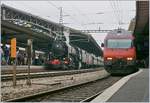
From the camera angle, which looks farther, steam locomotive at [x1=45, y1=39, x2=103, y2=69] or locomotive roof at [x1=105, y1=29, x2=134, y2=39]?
steam locomotive at [x1=45, y1=39, x2=103, y2=69]

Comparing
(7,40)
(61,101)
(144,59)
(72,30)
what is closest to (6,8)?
(7,40)

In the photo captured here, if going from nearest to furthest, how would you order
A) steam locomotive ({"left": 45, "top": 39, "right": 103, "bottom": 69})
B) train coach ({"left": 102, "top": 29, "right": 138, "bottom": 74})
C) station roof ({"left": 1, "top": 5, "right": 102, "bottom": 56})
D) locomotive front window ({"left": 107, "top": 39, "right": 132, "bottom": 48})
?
train coach ({"left": 102, "top": 29, "right": 138, "bottom": 74}), locomotive front window ({"left": 107, "top": 39, "right": 132, "bottom": 48}), station roof ({"left": 1, "top": 5, "right": 102, "bottom": 56}), steam locomotive ({"left": 45, "top": 39, "right": 103, "bottom": 69})

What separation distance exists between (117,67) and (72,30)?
41647 mm

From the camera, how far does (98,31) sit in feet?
254

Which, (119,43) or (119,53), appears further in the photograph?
(119,43)

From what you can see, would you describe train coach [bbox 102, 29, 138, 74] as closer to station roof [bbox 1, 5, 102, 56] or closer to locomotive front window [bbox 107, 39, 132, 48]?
locomotive front window [bbox 107, 39, 132, 48]

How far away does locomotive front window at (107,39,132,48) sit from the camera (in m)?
30.8

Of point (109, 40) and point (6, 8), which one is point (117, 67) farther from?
point (6, 8)

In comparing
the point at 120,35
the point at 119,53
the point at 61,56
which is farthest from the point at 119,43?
the point at 61,56

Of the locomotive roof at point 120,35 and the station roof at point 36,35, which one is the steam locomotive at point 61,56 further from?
the locomotive roof at point 120,35

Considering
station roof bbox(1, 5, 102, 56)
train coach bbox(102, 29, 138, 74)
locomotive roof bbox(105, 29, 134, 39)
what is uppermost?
station roof bbox(1, 5, 102, 56)

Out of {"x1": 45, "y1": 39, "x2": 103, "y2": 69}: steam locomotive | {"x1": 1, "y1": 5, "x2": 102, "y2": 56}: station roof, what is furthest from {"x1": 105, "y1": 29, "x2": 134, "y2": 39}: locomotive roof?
{"x1": 45, "y1": 39, "x2": 103, "y2": 69}: steam locomotive

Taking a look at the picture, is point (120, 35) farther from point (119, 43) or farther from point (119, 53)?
point (119, 53)

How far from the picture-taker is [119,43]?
31.1 meters
